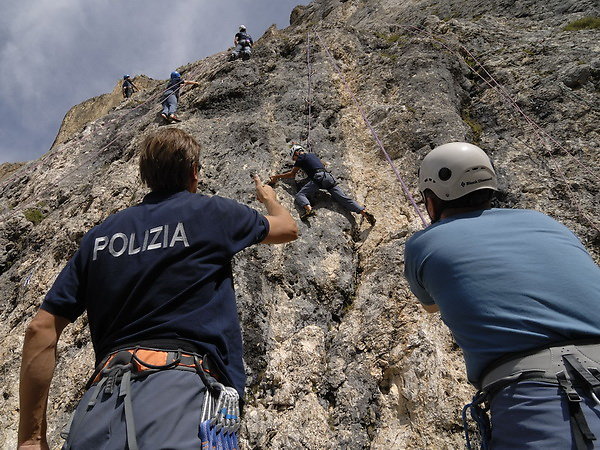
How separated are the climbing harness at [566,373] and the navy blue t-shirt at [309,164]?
6.77 meters

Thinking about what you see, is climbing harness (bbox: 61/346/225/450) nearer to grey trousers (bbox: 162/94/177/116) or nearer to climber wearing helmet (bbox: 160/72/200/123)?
climber wearing helmet (bbox: 160/72/200/123)

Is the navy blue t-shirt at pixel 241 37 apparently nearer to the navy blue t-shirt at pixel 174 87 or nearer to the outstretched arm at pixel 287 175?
the navy blue t-shirt at pixel 174 87

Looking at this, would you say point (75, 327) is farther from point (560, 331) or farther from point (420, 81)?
point (420, 81)

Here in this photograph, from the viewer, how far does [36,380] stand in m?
2.30

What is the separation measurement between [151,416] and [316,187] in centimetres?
703

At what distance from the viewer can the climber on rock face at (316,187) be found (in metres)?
8.41

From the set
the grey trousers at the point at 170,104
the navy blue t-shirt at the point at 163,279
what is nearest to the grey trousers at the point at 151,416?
the navy blue t-shirt at the point at 163,279

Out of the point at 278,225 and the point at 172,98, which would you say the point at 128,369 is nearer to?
the point at 278,225

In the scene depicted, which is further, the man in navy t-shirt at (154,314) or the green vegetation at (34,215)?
the green vegetation at (34,215)

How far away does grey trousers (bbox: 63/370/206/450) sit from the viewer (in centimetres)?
198

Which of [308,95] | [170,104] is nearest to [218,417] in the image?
[308,95]

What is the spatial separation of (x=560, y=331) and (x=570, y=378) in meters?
0.22

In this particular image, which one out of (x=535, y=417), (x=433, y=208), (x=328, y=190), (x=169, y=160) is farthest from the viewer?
(x=328, y=190)

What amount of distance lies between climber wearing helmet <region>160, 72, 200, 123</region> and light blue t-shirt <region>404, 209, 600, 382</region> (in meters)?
10.7
